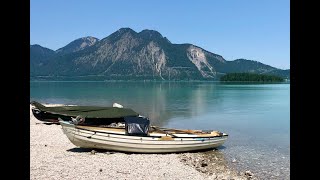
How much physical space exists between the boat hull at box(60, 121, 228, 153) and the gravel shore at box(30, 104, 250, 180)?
0.43m

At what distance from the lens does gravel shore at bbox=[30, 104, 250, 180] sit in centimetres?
1723

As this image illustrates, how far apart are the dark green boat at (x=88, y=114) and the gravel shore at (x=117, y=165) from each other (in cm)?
703

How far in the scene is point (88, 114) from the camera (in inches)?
1321

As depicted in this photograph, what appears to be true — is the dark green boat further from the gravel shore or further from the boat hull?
the boat hull

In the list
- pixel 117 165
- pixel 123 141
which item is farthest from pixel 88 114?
pixel 117 165

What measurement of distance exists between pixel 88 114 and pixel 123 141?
1202 cm

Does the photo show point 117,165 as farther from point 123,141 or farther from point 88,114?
point 88,114

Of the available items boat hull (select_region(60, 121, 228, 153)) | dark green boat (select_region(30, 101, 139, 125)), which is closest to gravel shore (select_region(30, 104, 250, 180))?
boat hull (select_region(60, 121, 228, 153))

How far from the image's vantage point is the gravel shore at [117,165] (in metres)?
17.2
